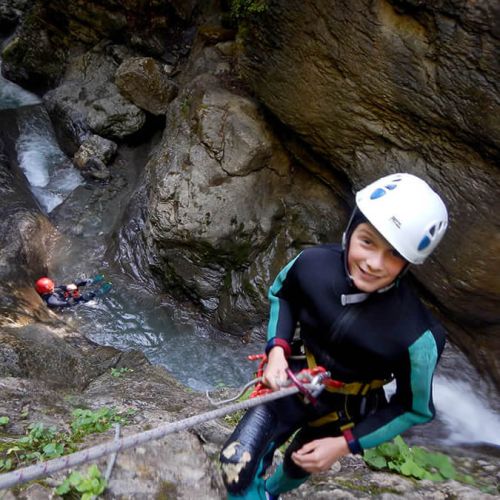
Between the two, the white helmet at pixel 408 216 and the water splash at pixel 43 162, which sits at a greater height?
the white helmet at pixel 408 216

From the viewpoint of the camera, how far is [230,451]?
6.08ft

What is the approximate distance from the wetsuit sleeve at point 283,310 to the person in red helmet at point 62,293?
5056mm

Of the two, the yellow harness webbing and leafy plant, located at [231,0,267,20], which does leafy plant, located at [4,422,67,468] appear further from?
leafy plant, located at [231,0,267,20]

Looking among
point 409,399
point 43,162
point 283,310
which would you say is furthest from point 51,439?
point 43,162

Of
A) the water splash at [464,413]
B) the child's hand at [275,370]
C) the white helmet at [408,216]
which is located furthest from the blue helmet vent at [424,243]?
A: the water splash at [464,413]

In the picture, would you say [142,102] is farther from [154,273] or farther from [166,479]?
[166,479]

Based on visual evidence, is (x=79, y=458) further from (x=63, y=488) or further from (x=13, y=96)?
(x=13, y=96)

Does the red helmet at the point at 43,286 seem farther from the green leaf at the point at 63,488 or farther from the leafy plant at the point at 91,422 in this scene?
the green leaf at the point at 63,488

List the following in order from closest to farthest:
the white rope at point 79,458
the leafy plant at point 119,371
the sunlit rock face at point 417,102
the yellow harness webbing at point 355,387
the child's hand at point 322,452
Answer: the white rope at point 79,458, the child's hand at point 322,452, the yellow harness webbing at point 355,387, the sunlit rock face at point 417,102, the leafy plant at point 119,371

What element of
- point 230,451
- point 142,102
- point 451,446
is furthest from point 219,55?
point 230,451

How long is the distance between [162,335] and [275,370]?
15.9 ft

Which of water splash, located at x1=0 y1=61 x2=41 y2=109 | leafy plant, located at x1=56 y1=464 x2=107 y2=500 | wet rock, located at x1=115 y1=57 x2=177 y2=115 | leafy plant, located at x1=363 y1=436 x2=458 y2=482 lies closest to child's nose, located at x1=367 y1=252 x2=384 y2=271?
leafy plant, located at x1=56 y1=464 x2=107 y2=500

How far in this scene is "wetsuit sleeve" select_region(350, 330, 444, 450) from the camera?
5.32 ft

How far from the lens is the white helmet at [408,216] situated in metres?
1.57
